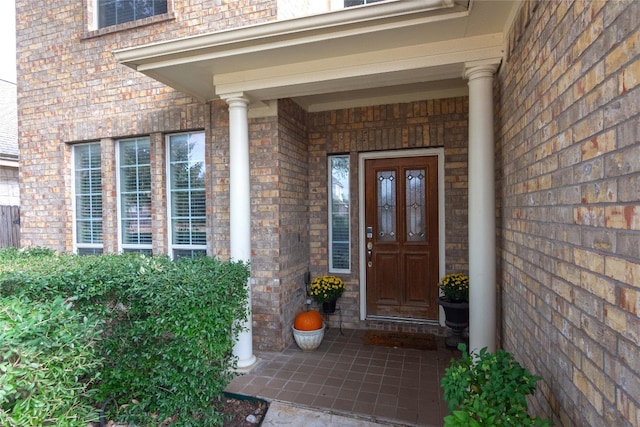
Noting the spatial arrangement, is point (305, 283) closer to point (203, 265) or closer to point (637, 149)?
point (203, 265)

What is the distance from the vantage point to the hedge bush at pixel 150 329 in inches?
88.2

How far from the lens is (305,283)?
13.7ft

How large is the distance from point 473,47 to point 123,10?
14.1ft

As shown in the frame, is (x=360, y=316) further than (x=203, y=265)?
Yes

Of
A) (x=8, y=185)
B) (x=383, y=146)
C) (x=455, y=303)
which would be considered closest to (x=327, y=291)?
(x=455, y=303)

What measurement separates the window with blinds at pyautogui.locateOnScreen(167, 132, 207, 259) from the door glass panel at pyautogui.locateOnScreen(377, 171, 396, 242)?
2112 millimetres

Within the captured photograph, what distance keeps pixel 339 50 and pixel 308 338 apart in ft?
9.04

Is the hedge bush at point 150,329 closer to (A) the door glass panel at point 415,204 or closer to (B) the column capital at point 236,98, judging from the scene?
(B) the column capital at point 236,98

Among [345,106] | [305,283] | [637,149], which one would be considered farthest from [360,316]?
[637,149]

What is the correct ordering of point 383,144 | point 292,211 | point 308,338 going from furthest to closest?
point 383,144, point 292,211, point 308,338

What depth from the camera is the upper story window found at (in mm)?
4129

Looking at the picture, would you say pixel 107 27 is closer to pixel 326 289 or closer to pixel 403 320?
pixel 326 289

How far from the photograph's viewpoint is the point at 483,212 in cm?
249

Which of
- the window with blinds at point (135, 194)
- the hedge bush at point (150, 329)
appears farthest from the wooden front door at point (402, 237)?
the window with blinds at point (135, 194)
